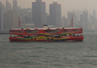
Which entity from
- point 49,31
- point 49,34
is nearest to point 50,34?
point 49,34

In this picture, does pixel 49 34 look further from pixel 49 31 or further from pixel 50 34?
pixel 49 31

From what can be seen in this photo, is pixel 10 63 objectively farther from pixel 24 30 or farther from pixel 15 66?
pixel 24 30

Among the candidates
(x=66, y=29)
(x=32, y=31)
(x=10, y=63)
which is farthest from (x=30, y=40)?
(x=10, y=63)

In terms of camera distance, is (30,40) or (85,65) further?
(30,40)

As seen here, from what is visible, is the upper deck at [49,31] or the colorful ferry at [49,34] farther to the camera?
the upper deck at [49,31]

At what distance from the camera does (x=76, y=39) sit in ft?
226

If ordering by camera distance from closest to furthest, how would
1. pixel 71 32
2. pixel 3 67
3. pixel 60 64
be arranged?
pixel 3 67
pixel 60 64
pixel 71 32

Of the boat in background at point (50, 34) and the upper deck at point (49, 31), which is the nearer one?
the boat in background at point (50, 34)

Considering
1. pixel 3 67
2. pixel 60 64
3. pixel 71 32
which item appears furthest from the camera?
pixel 71 32

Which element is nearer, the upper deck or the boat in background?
the boat in background

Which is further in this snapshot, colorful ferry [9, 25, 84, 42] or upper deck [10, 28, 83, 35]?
upper deck [10, 28, 83, 35]

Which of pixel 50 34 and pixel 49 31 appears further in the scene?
pixel 49 31

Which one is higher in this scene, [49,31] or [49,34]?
[49,31]

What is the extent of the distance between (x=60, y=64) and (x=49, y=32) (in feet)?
132
